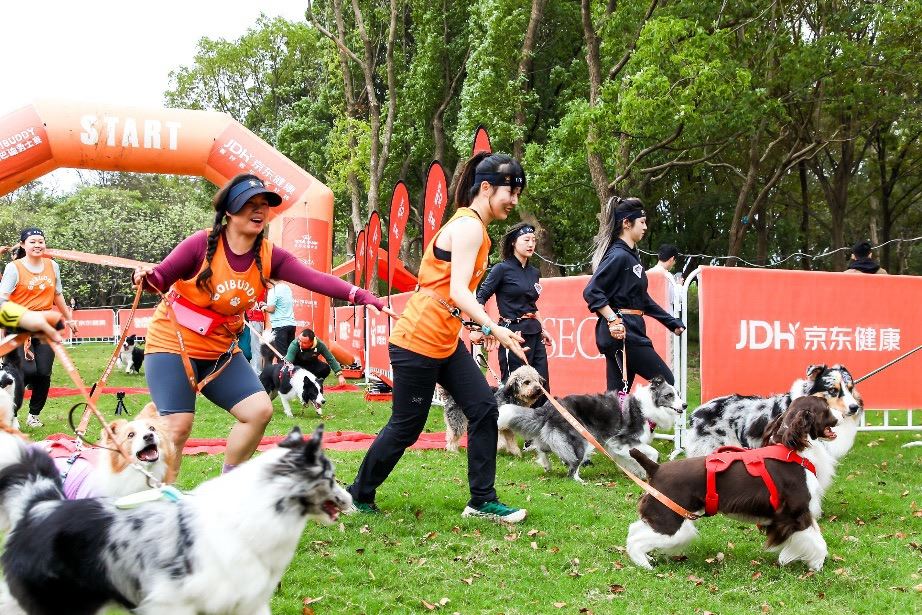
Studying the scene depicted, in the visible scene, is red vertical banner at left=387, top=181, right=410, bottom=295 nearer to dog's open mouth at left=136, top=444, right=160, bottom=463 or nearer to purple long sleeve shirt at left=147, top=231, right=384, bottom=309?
purple long sleeve shirt at left=147, top=231, right=384, bottom=309

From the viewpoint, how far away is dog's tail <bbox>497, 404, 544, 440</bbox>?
6.61 m

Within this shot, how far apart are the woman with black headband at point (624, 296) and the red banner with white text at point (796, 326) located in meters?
0.95

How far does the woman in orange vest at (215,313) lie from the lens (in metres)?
3.82

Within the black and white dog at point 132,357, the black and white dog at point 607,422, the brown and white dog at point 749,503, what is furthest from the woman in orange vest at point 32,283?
the black and white dog at point 132,357

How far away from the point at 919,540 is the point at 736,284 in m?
3.26

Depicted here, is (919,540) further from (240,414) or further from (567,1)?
(567,1)

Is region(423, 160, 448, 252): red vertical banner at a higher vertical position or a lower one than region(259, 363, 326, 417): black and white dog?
higher

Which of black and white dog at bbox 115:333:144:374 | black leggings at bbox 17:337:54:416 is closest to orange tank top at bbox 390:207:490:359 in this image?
black leggings at bbox 17:337:54:416

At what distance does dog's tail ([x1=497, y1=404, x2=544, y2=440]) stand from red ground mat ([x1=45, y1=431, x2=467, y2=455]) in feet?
5.15

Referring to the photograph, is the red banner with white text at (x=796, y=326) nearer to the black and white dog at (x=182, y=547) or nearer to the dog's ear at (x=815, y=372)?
the dog's ear at (x=815, y=372)

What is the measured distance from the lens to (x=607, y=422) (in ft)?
21.5

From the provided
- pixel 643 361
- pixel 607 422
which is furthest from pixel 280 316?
pixel 643 361

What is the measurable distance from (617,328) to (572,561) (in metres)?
2.46

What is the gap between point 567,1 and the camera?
21281mm
